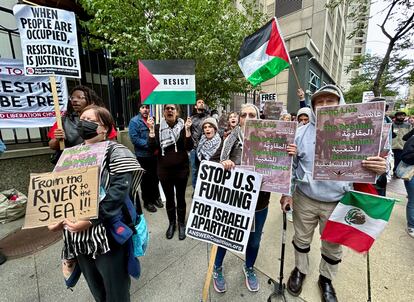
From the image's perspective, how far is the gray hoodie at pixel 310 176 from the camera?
189 centimetres

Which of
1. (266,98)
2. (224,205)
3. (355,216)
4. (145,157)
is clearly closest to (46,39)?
(145,157)

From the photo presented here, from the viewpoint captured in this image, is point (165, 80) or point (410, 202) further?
point (410, 202)

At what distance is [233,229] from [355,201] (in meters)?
1.09

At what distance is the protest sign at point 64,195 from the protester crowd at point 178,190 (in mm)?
85

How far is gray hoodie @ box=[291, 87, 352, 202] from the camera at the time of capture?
189 centimetres

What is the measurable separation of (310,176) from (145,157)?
2948 mm

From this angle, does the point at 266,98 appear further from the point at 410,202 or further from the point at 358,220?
the point at 358,220

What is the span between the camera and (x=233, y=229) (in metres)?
1.88

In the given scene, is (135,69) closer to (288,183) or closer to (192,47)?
(192,47)

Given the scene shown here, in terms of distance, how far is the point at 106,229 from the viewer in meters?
1.43

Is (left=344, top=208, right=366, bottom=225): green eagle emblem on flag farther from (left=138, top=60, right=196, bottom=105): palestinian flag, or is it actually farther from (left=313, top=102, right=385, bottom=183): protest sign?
(left=138, top=60, right=196, bottom=105): palestinian flag

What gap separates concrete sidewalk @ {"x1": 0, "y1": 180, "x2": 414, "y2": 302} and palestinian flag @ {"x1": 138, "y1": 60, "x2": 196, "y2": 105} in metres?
2.13

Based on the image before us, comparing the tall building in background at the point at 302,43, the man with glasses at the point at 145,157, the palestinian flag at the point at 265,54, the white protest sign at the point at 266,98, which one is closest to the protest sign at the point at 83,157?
the man with glasses at the point at 145,157

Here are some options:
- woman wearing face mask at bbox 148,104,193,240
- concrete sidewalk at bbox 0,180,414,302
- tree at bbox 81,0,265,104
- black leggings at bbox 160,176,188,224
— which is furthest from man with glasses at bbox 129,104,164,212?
tree at bbox 81,0,265,104
